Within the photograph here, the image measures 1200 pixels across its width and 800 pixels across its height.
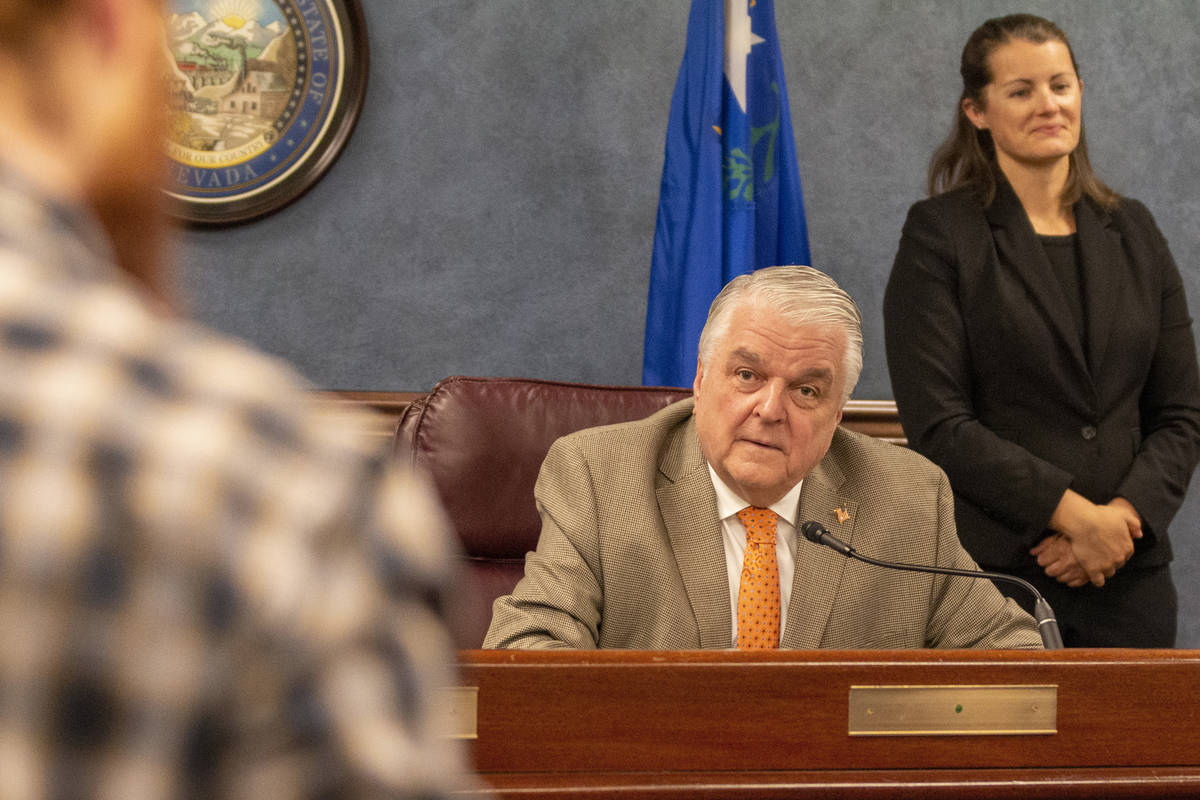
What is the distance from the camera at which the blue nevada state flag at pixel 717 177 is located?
3256 millimetres

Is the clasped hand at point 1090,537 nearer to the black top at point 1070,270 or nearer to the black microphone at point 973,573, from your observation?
the black top at point 1070,270

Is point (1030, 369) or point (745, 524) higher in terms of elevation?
point (1030, 369)

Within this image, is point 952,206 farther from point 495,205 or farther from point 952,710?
→ point 495,205

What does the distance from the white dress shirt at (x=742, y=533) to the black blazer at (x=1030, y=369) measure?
0.42 metres

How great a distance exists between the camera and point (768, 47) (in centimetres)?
330

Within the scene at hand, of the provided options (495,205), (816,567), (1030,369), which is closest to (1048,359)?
(1030,369)

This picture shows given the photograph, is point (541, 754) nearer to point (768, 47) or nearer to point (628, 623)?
point (628, 623)

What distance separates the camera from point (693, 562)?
6.58 feet

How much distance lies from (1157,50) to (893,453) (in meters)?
2.50

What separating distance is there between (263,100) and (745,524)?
2379 mm

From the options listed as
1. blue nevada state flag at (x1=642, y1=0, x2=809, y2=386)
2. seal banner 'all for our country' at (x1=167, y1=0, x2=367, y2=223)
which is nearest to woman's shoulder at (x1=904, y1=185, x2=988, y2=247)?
blue nevada state flag at (x1=642, y1=0, x2=809, y2=386)

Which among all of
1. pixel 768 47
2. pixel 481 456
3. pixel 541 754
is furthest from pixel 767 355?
pixel 768 47

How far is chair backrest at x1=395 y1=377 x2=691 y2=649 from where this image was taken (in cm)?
226

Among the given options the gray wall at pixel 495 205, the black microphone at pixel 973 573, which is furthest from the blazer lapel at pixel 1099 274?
the gray wall at pixel 495 205
